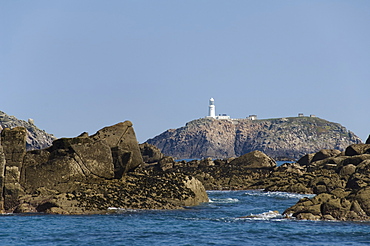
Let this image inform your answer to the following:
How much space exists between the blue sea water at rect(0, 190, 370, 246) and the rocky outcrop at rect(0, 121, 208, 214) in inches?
79.4

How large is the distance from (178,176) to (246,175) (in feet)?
104

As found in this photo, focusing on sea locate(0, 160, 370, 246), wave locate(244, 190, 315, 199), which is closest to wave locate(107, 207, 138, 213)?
sea locate(0, 160, 370, 246)

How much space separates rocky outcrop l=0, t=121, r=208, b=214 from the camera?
45.0m

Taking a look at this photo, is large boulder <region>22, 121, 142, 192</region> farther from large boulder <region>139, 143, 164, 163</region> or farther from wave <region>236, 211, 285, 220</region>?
large boulder <region>139, 143, 164, 163</region>

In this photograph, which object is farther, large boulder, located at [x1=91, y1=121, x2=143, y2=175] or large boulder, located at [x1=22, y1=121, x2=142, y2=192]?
large boulder, located at [x1=91, y1=121, x2=143, y2=175]

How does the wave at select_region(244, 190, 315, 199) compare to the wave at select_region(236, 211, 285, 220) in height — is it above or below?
above

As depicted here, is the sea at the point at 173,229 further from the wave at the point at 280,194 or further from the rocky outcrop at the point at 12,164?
the wave at the point at 280,194

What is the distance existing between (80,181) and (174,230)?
13.0 metres

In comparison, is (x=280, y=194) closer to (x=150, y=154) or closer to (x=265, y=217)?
(x=265, y=217)

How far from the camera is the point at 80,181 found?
4897 cm

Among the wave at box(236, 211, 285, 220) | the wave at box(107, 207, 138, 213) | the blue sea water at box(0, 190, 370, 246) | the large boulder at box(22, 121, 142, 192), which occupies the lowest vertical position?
the blue sea water at box(0, 190, 370, 246)

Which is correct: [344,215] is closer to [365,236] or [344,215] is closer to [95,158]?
[365,236]

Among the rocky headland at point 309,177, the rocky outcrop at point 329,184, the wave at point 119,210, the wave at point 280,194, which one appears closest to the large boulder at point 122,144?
the wave at point 119,210

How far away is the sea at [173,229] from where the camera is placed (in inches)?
1364
